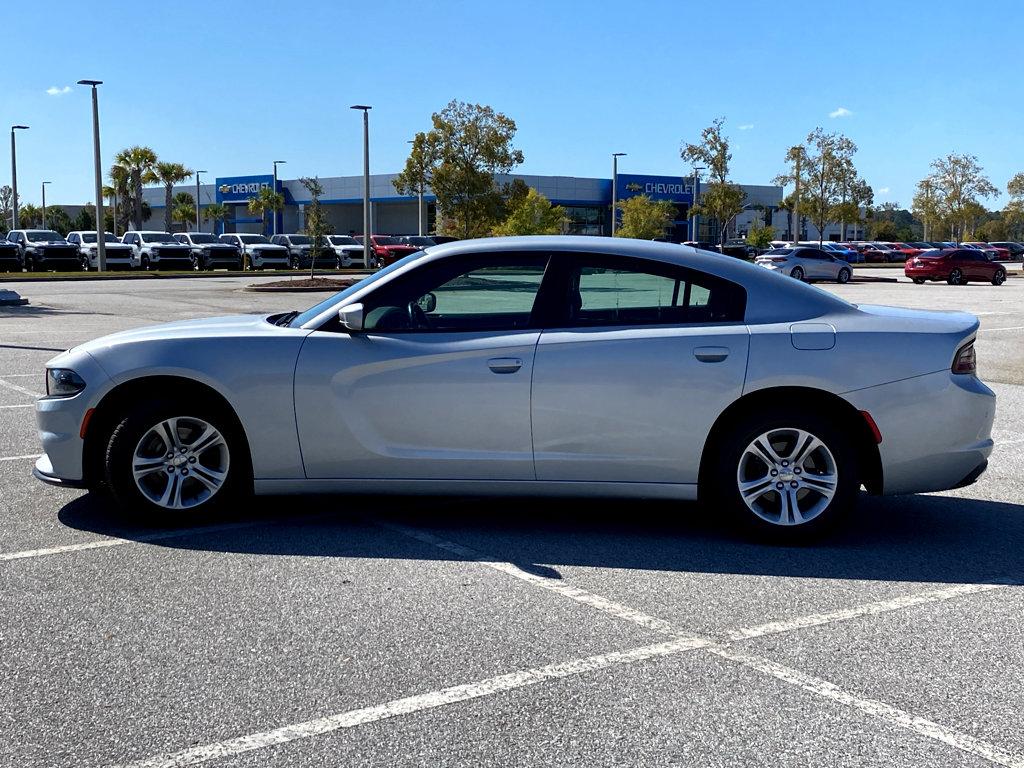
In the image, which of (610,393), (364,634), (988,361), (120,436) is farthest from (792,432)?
(988,361)

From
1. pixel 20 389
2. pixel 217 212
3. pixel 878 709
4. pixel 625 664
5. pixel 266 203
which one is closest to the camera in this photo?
pixel 878 709

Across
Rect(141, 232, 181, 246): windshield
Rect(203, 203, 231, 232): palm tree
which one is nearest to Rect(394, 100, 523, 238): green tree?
Rect(141, 232, 181, 246): windshield

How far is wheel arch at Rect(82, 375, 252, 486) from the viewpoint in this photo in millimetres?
5742

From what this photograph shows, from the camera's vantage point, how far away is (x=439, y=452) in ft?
18.4

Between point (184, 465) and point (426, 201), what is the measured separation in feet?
247

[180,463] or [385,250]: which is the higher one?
[385,250]

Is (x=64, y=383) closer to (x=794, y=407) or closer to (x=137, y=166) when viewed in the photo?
(x=794, y=407)

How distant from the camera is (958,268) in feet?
136

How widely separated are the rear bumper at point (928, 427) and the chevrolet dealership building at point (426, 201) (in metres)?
71.9

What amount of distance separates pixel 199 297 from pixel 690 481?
24.6 meters

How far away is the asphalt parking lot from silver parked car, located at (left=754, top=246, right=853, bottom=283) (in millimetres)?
36805

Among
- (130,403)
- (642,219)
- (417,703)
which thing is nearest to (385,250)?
(642,219)

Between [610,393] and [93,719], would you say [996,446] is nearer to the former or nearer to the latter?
[610,393]

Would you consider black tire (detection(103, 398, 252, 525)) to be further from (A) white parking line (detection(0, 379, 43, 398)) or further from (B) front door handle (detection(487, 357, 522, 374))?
(A) white parking line (detection(0, 379, 43, 398))
